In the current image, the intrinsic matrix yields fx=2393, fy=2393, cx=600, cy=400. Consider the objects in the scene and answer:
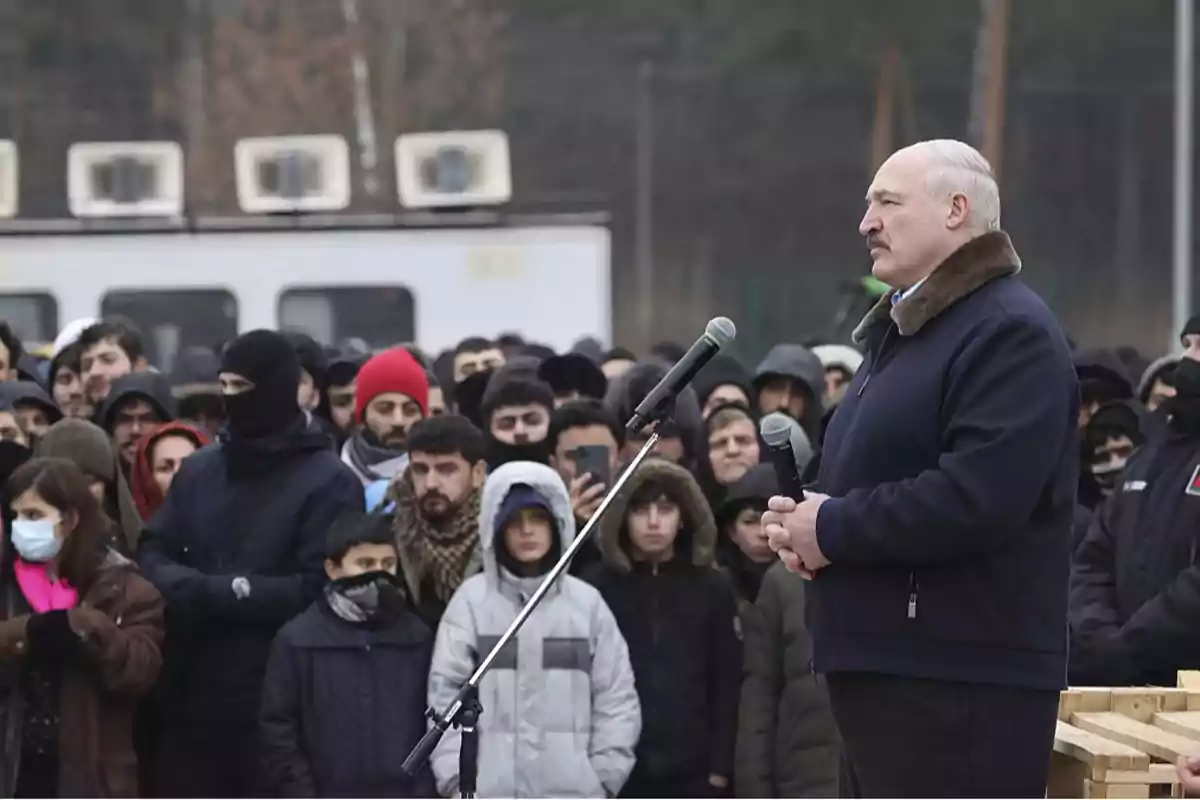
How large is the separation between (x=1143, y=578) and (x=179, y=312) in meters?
8.64

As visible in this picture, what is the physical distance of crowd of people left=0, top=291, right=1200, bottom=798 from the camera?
677 cm

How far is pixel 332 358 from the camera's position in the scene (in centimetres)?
1095

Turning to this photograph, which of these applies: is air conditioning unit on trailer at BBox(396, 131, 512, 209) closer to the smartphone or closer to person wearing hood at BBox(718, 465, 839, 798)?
the smartphone

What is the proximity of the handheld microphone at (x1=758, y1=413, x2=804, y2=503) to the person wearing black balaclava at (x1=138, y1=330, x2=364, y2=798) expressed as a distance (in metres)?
2.76

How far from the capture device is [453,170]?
14.5 m

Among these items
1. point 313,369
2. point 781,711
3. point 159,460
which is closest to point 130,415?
point 159,460

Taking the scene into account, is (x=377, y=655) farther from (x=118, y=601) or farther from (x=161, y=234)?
(x=161, y=234)

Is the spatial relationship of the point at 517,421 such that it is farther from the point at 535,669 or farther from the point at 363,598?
the point at 535,669

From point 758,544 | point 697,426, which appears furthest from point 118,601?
point 697,426

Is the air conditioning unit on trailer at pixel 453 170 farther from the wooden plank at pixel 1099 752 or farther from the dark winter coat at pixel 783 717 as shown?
the wooden plank at pixel 1099 752

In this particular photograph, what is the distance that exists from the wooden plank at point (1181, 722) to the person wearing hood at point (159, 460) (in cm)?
387

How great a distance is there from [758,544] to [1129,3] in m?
36.2

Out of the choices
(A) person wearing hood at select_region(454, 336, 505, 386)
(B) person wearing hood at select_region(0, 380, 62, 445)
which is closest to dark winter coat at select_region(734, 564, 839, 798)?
(B) person wearing hood at select_region(0, 380, 62, 445)

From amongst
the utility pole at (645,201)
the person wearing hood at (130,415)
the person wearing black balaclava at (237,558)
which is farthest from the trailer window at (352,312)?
the utility pole at (645,201)
